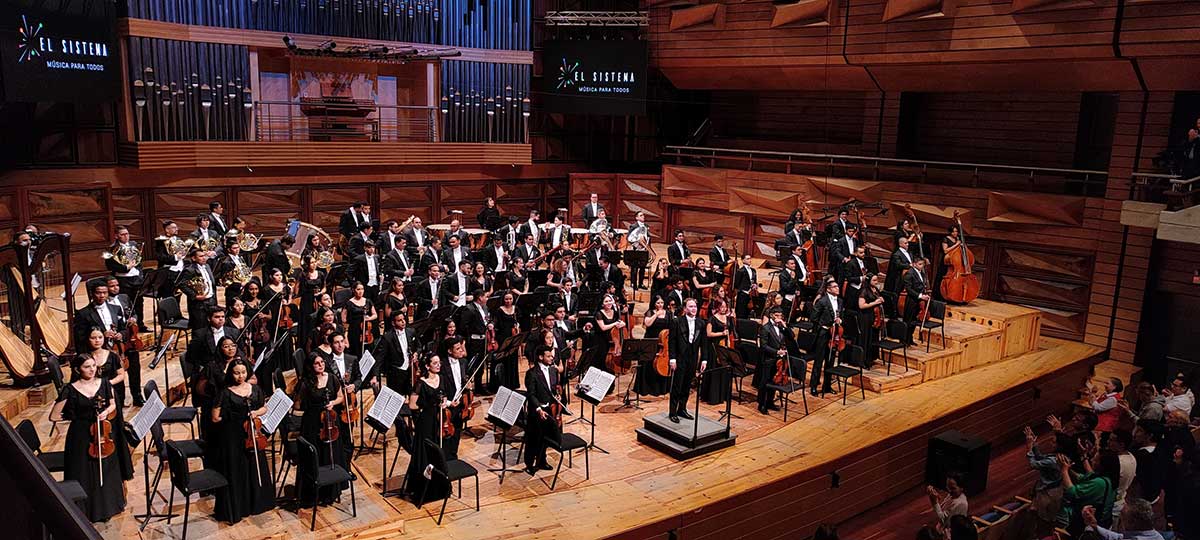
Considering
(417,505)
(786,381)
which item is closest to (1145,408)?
(786,381)

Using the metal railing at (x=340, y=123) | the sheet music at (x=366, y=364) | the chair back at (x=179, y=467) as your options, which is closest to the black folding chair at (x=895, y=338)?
the sheet music at (x=366, y=364)

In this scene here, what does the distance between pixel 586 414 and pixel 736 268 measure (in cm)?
401

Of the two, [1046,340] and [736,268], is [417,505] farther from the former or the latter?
[1046,340]

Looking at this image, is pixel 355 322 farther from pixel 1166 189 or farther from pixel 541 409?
pixel 1166 189


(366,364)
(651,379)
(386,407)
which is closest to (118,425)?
(366,364)

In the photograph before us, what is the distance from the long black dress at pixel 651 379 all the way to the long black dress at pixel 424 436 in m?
3.42

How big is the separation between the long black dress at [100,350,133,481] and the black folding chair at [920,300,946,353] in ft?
32.2

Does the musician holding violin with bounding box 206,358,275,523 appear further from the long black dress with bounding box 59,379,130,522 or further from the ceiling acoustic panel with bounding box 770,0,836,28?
the ceiling acoustic panel with bounding box 770,0,836,28

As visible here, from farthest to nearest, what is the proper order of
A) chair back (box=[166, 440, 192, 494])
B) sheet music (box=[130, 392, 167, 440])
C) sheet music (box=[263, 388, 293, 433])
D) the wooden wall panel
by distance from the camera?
the wooden wall panel < sheet music (box=[263, 388, 293, 433]) < chair back (box=[166, 440, 192, 494]) < sheet music (box=[130, 392, 167, 440])

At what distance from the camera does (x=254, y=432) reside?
684 cm

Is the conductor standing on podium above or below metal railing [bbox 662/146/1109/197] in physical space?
below

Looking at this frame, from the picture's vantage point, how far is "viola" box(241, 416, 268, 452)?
22.4 ft

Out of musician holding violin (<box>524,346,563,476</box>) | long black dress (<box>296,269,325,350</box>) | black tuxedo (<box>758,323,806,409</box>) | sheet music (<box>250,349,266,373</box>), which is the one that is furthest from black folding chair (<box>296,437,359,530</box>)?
black tuxedo (<box>758,323,806,409</box>)

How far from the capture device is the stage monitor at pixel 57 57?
37.8 ft
